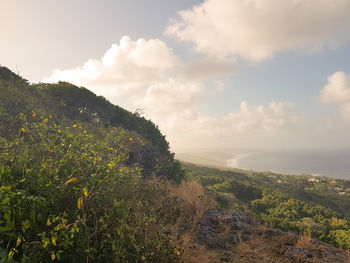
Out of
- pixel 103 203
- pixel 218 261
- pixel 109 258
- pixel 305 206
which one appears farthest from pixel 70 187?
pixel 305 206

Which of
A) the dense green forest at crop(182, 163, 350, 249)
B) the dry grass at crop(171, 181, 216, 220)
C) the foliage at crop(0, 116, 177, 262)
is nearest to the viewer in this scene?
the foliage at crop(0, 116, 177, 262)

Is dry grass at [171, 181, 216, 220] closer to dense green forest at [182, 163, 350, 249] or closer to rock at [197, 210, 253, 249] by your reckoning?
rock at [197, 210, 253, 249]

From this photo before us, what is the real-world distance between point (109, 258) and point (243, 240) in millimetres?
4899

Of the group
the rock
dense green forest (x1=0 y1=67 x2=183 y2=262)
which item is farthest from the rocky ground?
dense green forest (x1=0 y1=67 x2=183 y2=262)

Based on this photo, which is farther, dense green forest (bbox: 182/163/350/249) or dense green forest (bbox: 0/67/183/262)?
dense green forest (bbox: 182/163/350/249)

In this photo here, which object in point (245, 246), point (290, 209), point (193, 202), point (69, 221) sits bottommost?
point (290, 209)

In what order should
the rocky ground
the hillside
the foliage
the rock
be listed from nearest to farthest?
the foliage → the hillside → the rocky ground → the rock

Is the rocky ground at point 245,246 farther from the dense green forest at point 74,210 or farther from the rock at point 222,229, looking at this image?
the dense green forest at point 74,210

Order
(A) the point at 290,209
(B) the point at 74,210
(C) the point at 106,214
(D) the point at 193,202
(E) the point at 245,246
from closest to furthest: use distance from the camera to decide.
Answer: (C) the point at 106,214, (B) the point at 74,210, (E) the point at 245,246, (D) the point at 193,202, (A) the point at 290,209

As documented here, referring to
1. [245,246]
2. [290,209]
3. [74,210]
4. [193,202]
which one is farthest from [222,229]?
[290,209]

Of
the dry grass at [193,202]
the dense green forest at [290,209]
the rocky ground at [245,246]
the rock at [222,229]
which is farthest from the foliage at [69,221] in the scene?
the dense green forest at [290,209]

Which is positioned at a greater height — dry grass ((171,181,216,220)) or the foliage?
the foliage

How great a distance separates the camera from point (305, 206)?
18641 mm

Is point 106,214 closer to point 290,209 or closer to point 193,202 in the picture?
point 193,202
